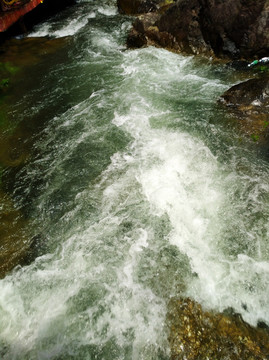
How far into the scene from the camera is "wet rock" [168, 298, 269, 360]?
9.66 ft

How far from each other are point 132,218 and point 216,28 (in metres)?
7.78

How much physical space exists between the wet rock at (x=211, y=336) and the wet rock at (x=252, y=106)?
396cm

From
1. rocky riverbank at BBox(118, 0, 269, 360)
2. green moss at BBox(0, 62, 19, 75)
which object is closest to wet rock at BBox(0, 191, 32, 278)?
rocky riverbank at BBox(118, 0, 269, 360)

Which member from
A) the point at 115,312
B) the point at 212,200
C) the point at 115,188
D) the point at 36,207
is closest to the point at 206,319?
the point at 115,312

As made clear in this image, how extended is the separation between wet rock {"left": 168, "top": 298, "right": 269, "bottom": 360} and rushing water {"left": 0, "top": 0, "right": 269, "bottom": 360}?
0.47ft

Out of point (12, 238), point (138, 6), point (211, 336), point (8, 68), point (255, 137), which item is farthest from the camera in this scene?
point (138, 6)

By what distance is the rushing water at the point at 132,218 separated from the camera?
3.32 metres

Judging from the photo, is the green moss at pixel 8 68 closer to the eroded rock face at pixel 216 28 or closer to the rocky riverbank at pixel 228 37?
the rocky riverbank at pixel 228 37

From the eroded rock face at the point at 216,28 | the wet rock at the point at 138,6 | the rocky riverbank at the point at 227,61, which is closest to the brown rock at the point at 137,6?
the wet rock at the point at 138,6

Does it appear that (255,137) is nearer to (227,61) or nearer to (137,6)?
(227,61)

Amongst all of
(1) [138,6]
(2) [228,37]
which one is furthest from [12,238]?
(1) [138,6]

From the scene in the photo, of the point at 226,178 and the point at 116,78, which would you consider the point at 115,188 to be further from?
the point at 116,78

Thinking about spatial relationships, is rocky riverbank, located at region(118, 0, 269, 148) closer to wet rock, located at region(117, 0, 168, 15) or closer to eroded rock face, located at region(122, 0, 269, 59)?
eroded rock face, located at region(122, 0, 269, 59)

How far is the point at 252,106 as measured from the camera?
6.07m
